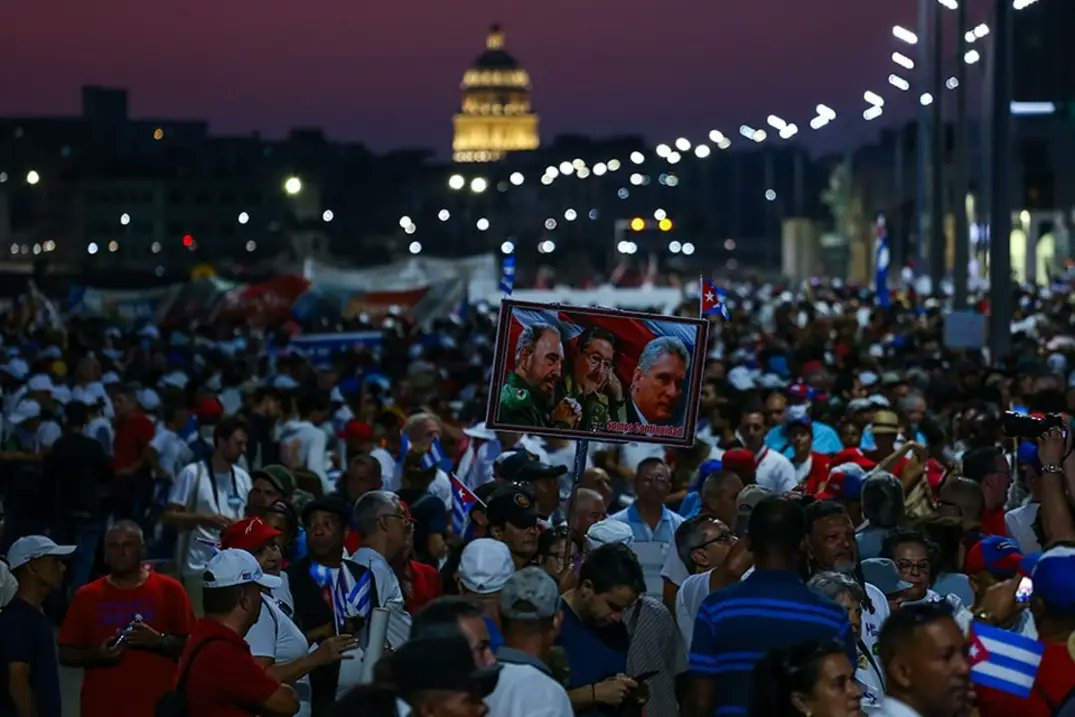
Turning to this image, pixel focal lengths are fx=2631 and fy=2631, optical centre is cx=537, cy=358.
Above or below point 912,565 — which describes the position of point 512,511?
above

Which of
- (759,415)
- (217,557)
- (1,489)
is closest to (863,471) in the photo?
(759,415)

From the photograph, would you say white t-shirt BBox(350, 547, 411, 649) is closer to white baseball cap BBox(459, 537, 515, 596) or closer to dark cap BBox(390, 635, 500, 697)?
white baseball cap BBox(459, 537, 515, 596)

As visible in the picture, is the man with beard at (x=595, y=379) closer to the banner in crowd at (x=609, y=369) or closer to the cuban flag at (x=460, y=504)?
the banner in crowd at (x=609, y=369)

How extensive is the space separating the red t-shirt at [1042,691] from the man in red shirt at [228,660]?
2.14 metres

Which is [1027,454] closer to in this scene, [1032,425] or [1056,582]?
[1032,425]

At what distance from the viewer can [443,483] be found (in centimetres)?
1324

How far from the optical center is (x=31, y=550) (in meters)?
9.19

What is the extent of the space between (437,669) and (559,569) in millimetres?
3817

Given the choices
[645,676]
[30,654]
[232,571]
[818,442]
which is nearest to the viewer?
[232,571]

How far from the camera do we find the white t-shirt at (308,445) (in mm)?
16547

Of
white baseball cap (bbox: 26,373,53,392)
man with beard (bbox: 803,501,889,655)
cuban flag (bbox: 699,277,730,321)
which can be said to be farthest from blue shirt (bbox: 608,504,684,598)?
white baseball cap (bbox: 26,373,53,392)

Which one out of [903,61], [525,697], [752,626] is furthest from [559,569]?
[903,61]

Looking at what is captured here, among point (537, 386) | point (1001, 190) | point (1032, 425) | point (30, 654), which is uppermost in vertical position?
point (1001, 190)

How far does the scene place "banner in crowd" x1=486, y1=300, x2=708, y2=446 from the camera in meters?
9.53
